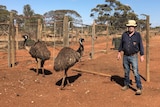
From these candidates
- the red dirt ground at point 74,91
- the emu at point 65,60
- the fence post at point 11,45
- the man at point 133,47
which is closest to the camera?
the red dirt ground at point 74,91

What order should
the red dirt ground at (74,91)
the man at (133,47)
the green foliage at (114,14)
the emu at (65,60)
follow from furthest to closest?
the green foliage at (114,14) → the emu at (65,60) → the man at (133,47) → the red dirt ground at (74,91)

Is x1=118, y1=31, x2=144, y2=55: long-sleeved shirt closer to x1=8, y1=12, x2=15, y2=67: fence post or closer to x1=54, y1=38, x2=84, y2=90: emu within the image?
x1=54, y1=38, x2=84, y2=90: emu

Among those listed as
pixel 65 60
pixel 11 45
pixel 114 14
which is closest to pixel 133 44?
pixel 65 60

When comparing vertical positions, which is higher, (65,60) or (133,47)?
(133,47)

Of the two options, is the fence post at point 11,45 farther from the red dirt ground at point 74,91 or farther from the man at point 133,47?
the man at point 133,47

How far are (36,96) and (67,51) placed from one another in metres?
1.74

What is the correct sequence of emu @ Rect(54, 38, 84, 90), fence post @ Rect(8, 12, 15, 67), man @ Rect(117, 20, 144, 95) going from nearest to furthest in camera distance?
man @ Rect(117, 20, 144, 95) < emu @ Rect(54, 38, 84, 90) < fence post @ Rect(8, 12, 15, 67)

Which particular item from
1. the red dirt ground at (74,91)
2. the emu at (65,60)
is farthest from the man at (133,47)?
the emu at (65,60)

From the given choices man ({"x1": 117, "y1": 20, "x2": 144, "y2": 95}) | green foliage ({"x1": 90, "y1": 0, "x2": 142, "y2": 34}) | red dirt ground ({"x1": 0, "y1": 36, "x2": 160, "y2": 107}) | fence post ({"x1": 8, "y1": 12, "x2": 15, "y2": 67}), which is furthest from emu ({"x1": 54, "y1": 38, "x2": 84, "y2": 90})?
green foliage ({"x1": 90, "y1": 0, "x2": 142, "y2": 34})

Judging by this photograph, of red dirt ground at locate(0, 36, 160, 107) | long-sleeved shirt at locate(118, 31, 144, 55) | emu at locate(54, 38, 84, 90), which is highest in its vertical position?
long-sleeved shirt at locate(118, 31, 144, 55)

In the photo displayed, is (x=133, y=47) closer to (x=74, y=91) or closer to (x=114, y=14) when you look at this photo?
(x=74, y=91)

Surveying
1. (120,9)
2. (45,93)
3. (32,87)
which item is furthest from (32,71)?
(120,9)

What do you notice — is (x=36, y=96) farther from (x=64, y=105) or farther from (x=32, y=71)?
(x=32, y=71)

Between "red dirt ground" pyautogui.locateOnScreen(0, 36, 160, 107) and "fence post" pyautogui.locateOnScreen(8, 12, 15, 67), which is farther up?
"fence post" pyautogui.locateOnScreen(8, 12, 15, 67)
